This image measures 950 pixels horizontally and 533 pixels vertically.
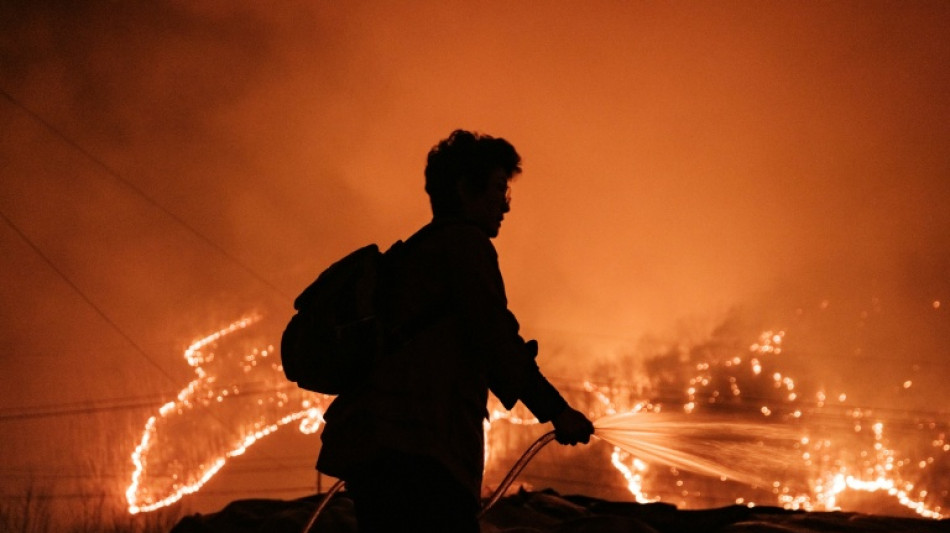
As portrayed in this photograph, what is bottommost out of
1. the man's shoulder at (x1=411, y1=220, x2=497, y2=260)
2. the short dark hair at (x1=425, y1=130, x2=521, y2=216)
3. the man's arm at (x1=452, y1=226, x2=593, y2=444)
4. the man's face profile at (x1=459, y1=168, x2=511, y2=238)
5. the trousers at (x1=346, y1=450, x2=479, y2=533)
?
the trousers at (x1=346, y1=450, x2=479, y2=533)

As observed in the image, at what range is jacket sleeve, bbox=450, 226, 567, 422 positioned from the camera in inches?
82.8

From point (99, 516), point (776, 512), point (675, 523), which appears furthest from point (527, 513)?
point (99, 516)

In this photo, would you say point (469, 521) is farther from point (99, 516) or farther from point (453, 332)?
point (99, 516)

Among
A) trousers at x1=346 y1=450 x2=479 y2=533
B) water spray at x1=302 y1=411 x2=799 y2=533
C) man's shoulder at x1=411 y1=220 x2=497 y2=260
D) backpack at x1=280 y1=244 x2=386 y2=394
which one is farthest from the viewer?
water spray at x1=302 y1=411 x2=799 y2=533

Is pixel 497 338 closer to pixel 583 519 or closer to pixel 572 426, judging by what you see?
pixel 572 426

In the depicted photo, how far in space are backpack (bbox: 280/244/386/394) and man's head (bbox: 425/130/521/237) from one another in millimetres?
278

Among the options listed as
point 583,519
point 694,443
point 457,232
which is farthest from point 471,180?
point 583,519

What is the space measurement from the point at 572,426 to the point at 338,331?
0.60 metres

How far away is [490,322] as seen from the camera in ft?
6.90

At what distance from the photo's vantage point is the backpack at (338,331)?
208 centimetres

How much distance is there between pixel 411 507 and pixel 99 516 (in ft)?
61.7

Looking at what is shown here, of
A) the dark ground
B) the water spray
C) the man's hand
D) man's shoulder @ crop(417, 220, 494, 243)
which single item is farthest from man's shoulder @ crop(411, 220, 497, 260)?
the dark ground

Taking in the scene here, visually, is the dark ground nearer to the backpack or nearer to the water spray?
the water spray

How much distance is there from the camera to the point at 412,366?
207 centimetres
